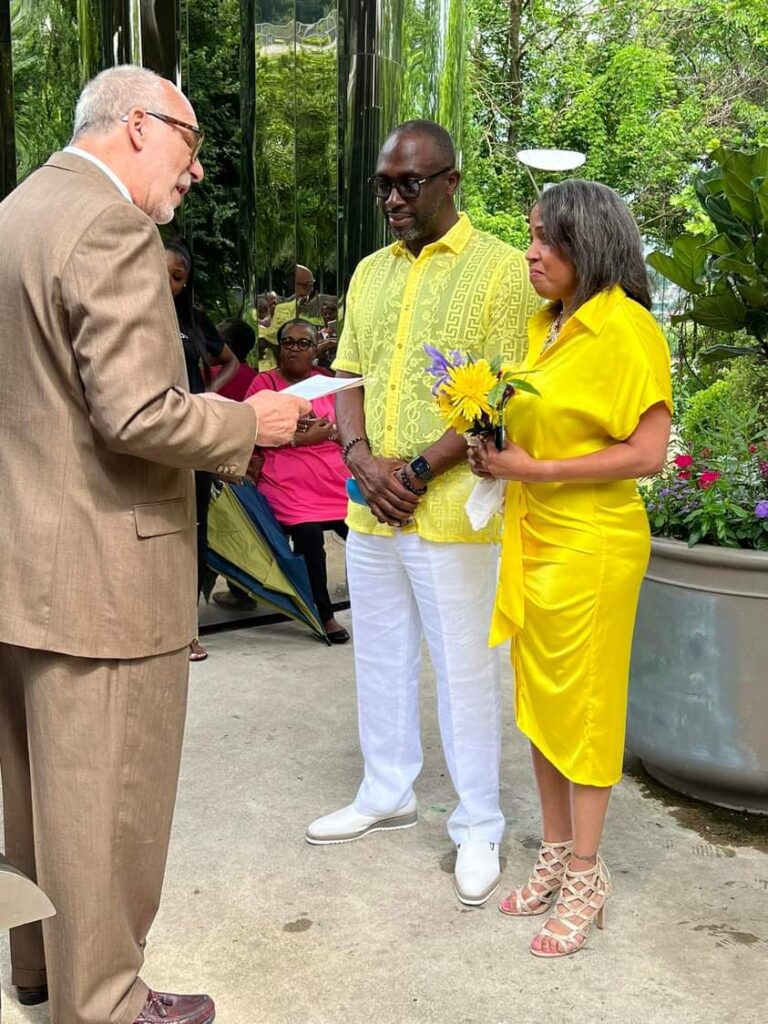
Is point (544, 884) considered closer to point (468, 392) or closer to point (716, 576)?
point (716, 576)

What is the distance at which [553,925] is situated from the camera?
2857 millimetres

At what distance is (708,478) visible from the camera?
3.71 m

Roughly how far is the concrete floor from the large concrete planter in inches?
8.0

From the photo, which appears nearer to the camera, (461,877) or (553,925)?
(553,925)

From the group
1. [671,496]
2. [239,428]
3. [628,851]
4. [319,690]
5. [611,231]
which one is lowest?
[319,690]

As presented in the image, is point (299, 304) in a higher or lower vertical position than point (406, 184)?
lower

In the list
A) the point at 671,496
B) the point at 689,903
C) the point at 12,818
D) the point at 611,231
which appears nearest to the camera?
→ the point at 12,818

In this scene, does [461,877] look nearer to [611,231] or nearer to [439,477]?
[439,477]

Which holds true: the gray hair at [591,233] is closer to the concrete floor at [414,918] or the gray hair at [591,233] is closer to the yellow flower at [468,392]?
the yellow flower at [468,392]

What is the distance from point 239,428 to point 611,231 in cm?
106

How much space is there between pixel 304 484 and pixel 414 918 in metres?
2.92

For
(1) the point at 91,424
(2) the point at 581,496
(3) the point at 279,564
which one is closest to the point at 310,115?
(3) the point at 279,564


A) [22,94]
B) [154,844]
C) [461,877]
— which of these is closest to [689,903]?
[461,877]

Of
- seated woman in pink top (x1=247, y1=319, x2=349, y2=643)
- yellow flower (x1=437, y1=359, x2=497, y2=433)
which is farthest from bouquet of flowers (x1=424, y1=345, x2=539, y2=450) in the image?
seated woman in pink top (x1=247, y1=319, x2=349, y2=643)
